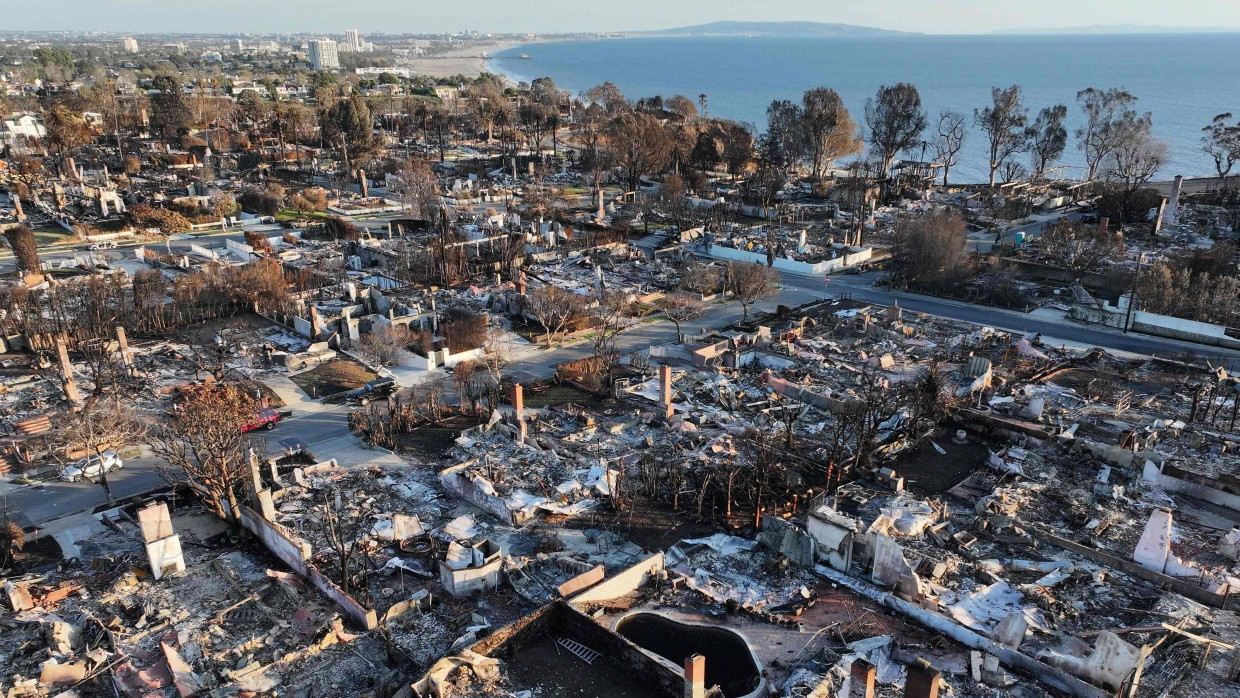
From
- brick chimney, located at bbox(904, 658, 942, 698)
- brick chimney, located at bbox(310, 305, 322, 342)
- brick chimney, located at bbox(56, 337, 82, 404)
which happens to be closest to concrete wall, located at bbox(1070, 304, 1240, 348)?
brick chimney, located at bbox(904, 658, 942, 698)

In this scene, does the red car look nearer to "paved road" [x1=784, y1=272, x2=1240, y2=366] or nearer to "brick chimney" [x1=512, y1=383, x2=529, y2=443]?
"brick chimney" [x1=512, y1=383, x2=529, y2=443]

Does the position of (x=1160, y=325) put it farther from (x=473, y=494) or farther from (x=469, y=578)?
(x=469, y=578)

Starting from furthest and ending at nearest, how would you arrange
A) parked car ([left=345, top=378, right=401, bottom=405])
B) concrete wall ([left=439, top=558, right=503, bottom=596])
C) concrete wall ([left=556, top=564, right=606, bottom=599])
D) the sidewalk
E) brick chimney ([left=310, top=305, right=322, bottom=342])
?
brick chimney ([left=310, top=305, right=322, bottom=342]) < parked car ([left=345, top=378, right=401, bottom=405]) < the sidewalk < concrete wall ([left=439, top=558, right=503, bottom=596]) < concrete wall ([left=556, top=564, right=606, bottom=599])

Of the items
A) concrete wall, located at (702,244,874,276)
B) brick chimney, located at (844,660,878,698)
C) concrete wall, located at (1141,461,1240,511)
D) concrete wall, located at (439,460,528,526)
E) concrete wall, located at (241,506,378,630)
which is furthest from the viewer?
concrete wall, located at (702,244,874,276)

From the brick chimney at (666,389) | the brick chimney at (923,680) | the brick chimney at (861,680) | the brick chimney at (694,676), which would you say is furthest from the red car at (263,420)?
the brick chimney at (923,680)

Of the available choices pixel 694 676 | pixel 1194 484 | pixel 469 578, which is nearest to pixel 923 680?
pixel 694 676

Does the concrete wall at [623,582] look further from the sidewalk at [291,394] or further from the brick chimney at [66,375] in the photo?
the brick chimney at [66,375]
